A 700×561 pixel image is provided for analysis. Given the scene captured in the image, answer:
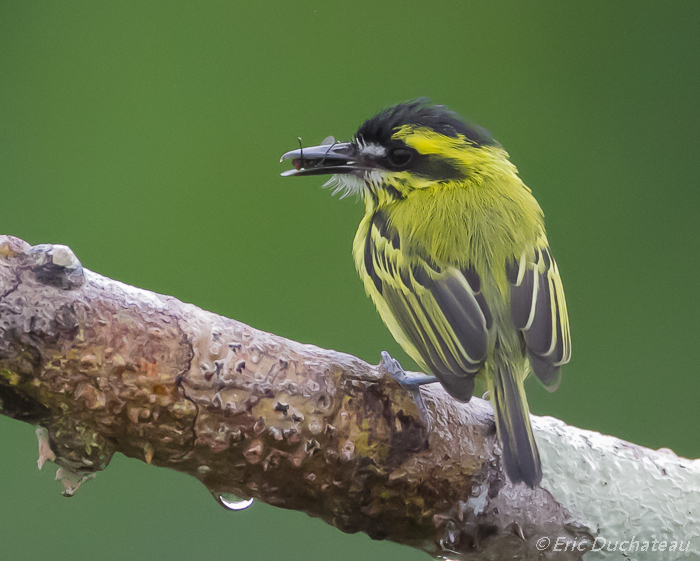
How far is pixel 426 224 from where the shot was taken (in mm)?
1499

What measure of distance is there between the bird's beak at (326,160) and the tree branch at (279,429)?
595 mm

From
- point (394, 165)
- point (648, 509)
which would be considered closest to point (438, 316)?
point (394, 165)

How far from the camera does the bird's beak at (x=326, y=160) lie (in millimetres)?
1655

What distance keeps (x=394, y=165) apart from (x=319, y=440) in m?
0.78

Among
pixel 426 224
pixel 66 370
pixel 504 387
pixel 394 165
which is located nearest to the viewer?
pixel 66 370

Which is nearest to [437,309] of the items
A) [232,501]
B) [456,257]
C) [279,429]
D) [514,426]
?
[456,257]

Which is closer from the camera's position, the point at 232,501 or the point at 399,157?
the point at 232,501

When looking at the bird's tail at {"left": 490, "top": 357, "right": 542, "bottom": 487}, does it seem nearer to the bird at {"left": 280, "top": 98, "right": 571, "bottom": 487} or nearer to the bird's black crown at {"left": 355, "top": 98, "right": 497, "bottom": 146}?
the bird at {"left": 280, "top": 98, "right": 571, "bottom": 487}

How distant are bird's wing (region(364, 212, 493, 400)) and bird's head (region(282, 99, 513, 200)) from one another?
181mm

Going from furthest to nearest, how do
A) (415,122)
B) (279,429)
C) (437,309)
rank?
1. (415,122)
2. (437,309)
3. (279,429)

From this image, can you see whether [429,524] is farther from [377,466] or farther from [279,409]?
[279,409]

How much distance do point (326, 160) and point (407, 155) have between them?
8.3 inches

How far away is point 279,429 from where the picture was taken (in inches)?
43.4

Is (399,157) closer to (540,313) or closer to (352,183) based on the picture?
(352,183)
